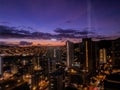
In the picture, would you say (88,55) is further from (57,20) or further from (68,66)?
(57,20)

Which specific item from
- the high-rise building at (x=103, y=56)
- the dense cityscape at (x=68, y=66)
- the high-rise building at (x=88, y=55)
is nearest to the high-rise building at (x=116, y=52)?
the dense cityscape at (x=68, y=66)

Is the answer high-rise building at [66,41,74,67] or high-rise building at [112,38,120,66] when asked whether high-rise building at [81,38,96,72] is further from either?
high-rise building at [112,38,120,66]

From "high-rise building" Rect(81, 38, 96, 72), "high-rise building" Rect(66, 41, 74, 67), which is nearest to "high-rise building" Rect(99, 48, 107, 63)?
"high-rise building" Rect(81, 38, 96, 72)

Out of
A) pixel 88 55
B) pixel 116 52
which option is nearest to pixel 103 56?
pixel 116 52

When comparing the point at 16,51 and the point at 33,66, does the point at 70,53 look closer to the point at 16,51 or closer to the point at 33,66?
the point at 33,66

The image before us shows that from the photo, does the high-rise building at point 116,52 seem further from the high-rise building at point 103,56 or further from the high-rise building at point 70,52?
the high-rise building at point 70,52

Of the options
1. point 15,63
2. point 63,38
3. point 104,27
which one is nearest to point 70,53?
point 63,38
